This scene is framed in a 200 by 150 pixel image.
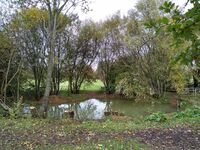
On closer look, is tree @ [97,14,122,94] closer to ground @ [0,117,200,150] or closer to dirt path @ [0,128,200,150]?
ground @ [0,117,200,150]

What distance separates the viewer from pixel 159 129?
9109mm

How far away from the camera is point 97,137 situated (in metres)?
7.95

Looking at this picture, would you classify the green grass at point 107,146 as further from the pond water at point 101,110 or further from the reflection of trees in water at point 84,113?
the pond water at point 101,110

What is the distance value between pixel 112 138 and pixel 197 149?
2.05m

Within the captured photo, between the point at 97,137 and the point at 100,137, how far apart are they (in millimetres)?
76

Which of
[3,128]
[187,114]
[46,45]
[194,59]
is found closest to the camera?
[194,59]

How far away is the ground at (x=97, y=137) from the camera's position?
7.05m

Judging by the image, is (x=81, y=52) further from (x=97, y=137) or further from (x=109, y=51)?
(x=97, y=137)

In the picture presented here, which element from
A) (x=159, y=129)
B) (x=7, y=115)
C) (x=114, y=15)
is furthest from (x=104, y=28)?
(x=159, y=129)

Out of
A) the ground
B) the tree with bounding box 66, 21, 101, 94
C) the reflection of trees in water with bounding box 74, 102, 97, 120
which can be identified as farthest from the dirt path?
the tree with bounding box 66, 21, 101, 94

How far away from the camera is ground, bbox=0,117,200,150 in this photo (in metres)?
7.05

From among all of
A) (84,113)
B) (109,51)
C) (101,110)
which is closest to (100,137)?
(84,113)

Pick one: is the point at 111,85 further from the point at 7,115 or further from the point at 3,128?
the point at 3,128

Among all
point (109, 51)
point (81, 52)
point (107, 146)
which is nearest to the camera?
point (107, 146)
